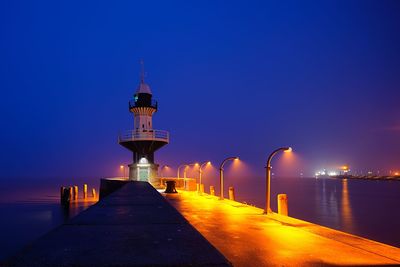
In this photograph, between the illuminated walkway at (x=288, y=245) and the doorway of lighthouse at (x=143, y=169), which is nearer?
the illuminated walkway at (x=288, y=245)

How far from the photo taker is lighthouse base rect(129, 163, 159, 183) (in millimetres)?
42000

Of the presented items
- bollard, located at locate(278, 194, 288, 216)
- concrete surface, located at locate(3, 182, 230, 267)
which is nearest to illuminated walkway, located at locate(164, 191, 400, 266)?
concrete surface, located at locate(3, 182, 230, 267)

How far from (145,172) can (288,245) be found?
34516mm

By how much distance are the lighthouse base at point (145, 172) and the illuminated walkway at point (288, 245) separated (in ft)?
95.7

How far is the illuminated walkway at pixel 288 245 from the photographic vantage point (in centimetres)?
751

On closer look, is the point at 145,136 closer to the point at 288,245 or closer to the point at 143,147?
the point at 143,147

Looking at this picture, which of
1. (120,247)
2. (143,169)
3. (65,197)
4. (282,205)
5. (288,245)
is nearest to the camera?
(120,247)

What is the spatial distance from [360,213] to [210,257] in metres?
57.5

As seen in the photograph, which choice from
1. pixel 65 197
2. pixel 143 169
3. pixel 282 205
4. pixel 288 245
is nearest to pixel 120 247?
pixel 288 245

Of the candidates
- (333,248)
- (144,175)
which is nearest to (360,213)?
(144,175)

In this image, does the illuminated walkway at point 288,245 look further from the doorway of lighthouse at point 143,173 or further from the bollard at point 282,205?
the doorway of lighthouse at point 143,173

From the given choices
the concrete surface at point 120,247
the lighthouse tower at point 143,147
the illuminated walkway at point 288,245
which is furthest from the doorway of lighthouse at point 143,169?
the concrete surface at point 120,247

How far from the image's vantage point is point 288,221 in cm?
1372

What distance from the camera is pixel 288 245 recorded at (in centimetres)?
910
